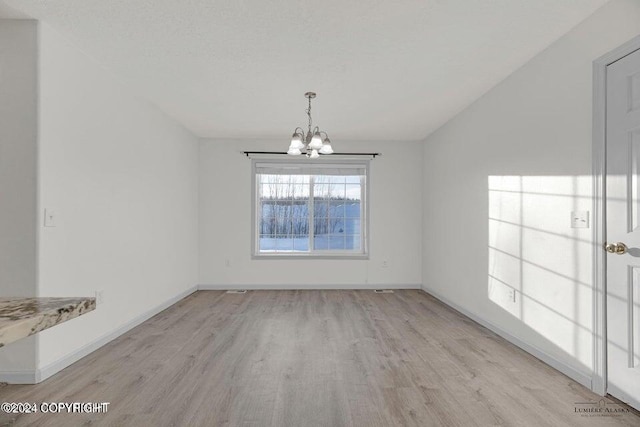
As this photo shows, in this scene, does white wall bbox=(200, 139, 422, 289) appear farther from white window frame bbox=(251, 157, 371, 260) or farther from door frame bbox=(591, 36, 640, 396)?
door frame bbox=(591, 36, 640, 396)

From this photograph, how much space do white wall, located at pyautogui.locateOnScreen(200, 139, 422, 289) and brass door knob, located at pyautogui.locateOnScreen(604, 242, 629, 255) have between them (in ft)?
11.7

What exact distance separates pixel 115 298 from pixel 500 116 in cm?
419

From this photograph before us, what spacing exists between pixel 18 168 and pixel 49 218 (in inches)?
15.4

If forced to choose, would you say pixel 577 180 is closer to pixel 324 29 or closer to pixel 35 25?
pixel 324 29

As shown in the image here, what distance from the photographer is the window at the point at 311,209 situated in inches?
223

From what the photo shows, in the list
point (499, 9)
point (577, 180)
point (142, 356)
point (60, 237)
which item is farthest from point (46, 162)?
point (577, 180)

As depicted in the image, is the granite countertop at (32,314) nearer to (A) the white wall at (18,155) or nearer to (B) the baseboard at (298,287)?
(A) the white wall at (18,155)

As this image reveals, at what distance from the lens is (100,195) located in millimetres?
3012

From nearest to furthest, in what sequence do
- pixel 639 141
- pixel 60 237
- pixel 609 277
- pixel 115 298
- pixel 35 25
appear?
pixel 639 141 → pixel 609 277 → pixel 35 25 → pixel 60 237 → pixel 115 298

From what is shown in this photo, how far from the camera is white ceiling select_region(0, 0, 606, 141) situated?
2.17 metres

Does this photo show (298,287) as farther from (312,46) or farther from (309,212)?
(312,46)

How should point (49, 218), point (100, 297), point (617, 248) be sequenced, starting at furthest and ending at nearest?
point (100, 297) < point (49, 218) < point (617, 248)

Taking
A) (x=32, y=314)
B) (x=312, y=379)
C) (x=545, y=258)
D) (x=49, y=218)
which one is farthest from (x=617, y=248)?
(x=49, y=218)

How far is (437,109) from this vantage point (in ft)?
13.5
